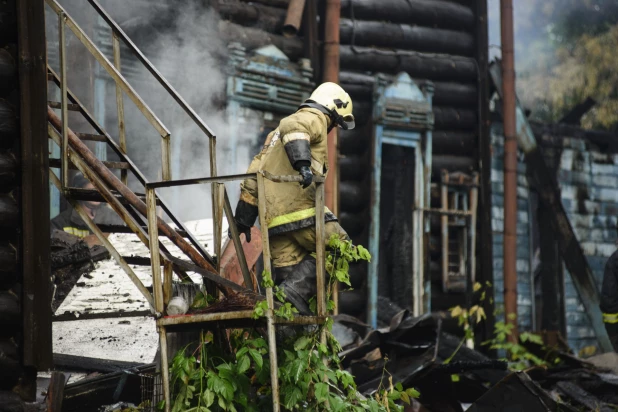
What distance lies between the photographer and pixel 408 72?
11.8 m

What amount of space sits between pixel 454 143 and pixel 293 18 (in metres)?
3.18

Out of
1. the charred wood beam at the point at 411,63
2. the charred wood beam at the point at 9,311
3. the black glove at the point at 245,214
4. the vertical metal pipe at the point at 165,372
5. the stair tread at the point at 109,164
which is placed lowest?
the vertical metal pipe at the point at 165,372

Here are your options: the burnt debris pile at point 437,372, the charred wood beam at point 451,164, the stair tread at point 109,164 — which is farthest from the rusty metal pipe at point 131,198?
the charred wood beam at point 451,164

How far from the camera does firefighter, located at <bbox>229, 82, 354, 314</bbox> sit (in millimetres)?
5703

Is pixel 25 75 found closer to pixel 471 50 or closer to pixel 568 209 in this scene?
pixel 471 50

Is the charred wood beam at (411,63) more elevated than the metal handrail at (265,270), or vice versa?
the charred wood beam at (411,63)

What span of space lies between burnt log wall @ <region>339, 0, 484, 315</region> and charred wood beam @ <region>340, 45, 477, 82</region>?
0.05ft

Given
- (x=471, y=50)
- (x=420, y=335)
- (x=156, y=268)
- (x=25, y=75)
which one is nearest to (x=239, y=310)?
(x=156, y=268)

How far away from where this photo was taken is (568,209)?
46.8 ft

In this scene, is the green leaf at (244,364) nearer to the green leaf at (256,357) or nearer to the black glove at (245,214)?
the green leaf at (256,357)

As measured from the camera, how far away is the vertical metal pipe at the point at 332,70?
10391mm

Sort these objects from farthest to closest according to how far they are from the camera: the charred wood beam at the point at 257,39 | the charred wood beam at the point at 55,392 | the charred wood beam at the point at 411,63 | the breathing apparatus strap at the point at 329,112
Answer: the charred wood beam at the point at 411,63 < the charred wood beam at the point at 257,39 < the breathing apparatus strap at the point at 329,112 < the charred wood beam at the point at 55,392

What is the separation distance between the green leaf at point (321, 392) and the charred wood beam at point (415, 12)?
735 centimetres

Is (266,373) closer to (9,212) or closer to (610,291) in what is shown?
(9,212)
